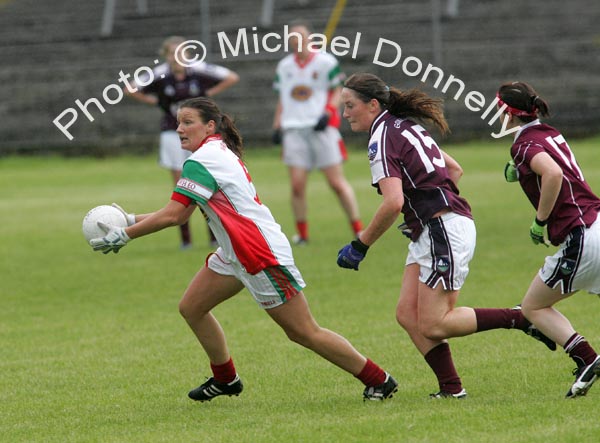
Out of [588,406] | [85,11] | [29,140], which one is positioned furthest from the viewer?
[85,11]

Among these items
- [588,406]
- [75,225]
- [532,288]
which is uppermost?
[532,288]

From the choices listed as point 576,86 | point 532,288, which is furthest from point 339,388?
point 576,86

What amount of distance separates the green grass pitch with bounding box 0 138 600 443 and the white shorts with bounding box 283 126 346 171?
36.6 inches

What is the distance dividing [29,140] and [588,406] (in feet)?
78.0

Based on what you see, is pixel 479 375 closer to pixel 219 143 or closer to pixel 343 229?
pixel 219 143

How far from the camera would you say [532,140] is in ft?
18.5

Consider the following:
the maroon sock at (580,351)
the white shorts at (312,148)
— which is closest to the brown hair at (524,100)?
the maroon sock at (580,351)

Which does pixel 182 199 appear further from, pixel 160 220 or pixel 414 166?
pixel 414 166

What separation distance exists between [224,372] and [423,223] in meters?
1.40

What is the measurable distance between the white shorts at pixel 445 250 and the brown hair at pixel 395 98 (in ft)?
1.78

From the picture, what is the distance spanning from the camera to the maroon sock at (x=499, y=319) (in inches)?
228

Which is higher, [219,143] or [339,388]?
[219,143]

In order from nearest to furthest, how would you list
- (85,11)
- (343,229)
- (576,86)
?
(343,229) → (576,86) → (85,11)

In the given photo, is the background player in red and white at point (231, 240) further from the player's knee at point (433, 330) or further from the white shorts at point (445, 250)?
the white shorts at point (445, 250)
